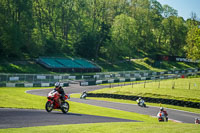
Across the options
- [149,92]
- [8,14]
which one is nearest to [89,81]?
[149,92]

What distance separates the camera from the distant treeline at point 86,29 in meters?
67.9

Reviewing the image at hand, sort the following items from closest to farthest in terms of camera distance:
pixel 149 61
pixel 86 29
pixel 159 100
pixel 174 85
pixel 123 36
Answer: pixel 159 100 → pixel 174 85 → pixel 86 29 → pixel 123 36 → pixel 149 61

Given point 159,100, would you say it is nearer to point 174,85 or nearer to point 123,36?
point 174,85

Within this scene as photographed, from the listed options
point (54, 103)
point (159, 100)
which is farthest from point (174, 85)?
point (54, 103)

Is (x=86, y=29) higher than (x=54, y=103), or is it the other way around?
(x=86, y=29)

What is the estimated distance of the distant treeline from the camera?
67875 mm

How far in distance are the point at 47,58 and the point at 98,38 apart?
27.2 metres

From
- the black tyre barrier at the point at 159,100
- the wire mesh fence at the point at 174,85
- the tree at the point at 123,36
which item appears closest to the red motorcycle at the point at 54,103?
the black tyre barrier at the point at 159,100

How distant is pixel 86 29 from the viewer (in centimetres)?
9294

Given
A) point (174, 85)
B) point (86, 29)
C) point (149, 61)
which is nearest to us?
point (174, 85)

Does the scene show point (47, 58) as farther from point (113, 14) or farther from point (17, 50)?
point (113, 14)

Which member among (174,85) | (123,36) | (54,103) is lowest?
(54,103)

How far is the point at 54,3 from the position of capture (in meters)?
88.2

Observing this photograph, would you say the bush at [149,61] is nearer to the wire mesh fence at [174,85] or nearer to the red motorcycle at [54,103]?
the wire mesh fence at [174,85]
